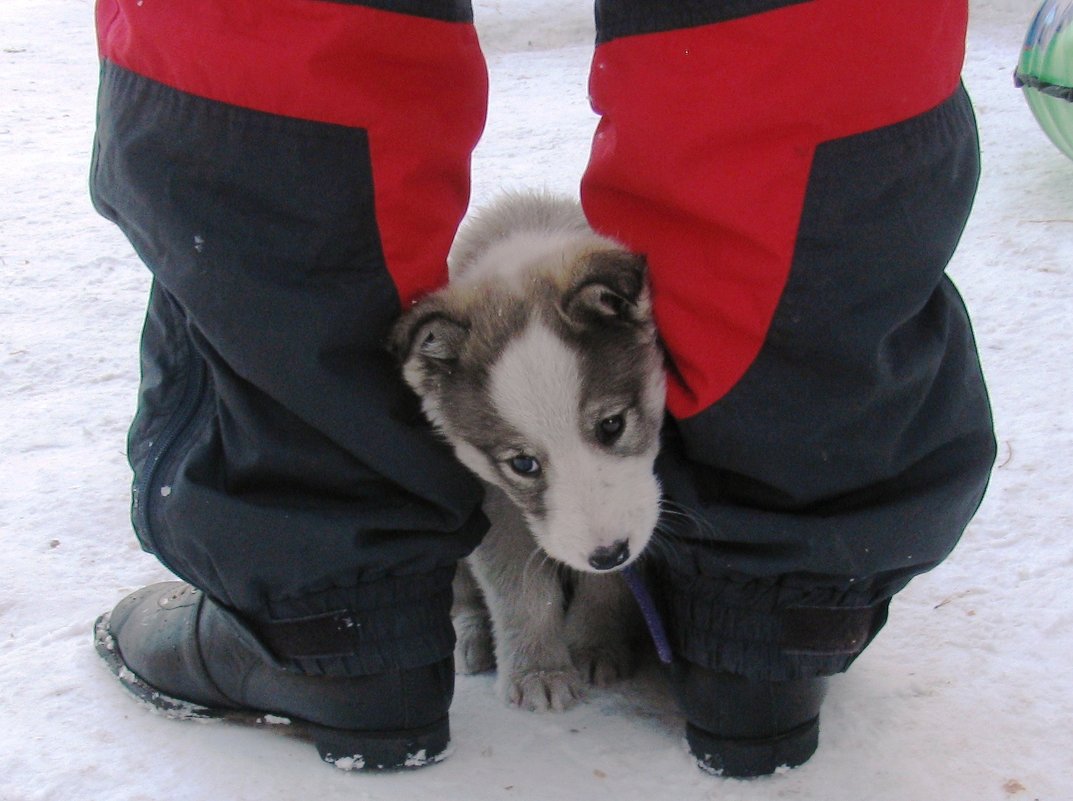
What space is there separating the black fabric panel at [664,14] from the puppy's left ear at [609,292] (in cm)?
32

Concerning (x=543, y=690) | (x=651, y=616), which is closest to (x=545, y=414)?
(x=651, y=616)

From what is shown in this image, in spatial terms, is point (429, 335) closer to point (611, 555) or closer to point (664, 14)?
point (611, 555)

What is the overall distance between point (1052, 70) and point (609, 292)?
2925 millimetres

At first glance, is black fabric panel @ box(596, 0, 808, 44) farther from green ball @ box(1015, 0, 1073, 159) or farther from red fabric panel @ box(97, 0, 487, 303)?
green ball @ box(1015, 0, 1073, 159)

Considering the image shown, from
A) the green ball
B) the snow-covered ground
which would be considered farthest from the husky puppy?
the green ball

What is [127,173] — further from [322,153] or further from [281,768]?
[281,768]

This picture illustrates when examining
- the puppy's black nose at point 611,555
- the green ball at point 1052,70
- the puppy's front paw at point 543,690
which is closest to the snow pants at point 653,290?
the puppy's black nose at point 611,555

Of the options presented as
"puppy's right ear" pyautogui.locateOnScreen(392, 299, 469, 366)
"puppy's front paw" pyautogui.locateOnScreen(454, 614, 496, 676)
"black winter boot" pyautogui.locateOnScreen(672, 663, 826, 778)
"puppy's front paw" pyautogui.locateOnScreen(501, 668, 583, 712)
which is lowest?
"puppy's front paw" pyautogui.locateOnScreen(454, 614, 496, 676)

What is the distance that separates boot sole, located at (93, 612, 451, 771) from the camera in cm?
176

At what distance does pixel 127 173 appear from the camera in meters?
1.53

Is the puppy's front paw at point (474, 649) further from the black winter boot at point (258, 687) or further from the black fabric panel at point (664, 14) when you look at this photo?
the black fabric panel at point (664, 14)

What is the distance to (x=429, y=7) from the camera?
153 centimetres

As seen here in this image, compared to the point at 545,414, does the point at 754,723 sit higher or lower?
lower

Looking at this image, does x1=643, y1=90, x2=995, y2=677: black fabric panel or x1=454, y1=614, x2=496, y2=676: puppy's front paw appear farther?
x1=454, y1=614, x2=496, y2=676: puppy's front paw
